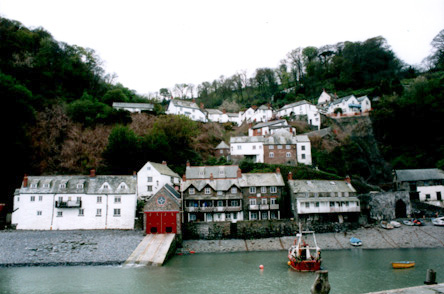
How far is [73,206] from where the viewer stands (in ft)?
124

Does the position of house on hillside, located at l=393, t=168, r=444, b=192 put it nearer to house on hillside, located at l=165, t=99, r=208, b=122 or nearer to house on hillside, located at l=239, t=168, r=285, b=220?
house on hillside, located at l=239, t=168, r=285, b=220

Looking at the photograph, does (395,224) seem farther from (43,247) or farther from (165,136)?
(43,247)

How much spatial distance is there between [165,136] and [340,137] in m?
30.6

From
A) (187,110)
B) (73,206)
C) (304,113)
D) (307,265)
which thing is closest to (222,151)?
(187,110)

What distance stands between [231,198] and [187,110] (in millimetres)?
34366

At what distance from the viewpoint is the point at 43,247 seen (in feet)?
102

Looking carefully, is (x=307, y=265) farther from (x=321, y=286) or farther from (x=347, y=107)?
(x=347, y=107)

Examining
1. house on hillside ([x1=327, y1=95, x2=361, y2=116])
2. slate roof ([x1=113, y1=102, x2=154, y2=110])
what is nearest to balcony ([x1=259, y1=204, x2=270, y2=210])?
house on hillside ([x1=327, y1=95, x2=361, y2=116])

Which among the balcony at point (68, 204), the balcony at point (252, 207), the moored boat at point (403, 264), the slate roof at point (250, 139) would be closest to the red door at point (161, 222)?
the balcony at point (68, 204)

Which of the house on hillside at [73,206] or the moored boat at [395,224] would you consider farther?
the moored boat at [395,224]

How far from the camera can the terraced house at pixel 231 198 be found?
39.9m

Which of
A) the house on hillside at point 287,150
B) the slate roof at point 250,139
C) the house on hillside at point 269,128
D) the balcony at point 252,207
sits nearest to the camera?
→ the balcony at point 252,207

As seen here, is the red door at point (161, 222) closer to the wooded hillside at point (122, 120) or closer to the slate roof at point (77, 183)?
the slate roof at point (77, 183)

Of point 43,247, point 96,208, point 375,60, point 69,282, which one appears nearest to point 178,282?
point 69,282
